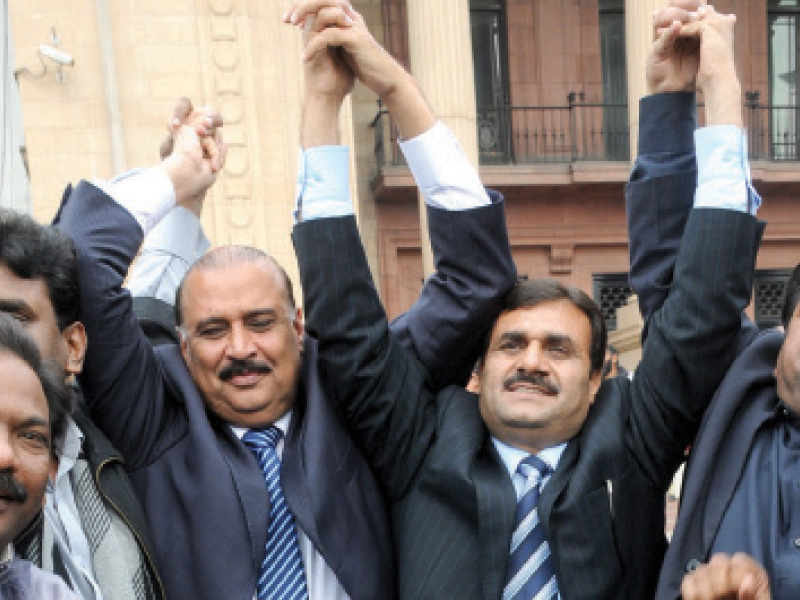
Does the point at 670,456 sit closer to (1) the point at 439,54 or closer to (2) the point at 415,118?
(2) the point at 415,118

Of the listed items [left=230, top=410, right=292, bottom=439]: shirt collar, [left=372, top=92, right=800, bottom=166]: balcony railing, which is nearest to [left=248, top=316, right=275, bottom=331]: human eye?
[left=230, top=410, right=292, bottom=439]: shirt collar

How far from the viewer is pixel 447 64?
39.9 feet

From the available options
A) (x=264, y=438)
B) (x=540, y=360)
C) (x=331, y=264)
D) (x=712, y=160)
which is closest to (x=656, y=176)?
(x=712, y=160)

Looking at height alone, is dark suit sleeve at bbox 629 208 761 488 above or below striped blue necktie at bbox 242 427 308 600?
above

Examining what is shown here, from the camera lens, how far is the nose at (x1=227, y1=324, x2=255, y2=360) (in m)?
2.25

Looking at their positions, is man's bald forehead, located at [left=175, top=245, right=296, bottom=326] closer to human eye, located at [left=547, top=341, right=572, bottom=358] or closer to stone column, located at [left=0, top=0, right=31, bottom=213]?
human eye, located at [left=547, top=341, right=572, bottom=358]

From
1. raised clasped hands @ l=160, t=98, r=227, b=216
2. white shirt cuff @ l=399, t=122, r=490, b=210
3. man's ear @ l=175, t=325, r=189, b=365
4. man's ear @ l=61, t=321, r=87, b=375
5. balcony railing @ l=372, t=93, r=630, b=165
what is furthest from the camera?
balcony railing @ l=372, t=93, r=630, b=165

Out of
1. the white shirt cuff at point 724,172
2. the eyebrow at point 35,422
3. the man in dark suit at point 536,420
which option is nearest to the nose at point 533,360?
the man in dark suit at point 536,420

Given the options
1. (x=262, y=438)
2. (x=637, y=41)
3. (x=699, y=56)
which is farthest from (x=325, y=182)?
(x=637, y=41)

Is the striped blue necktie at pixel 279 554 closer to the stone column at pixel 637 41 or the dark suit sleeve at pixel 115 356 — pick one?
the dark suit sleeve at pixel 115 356

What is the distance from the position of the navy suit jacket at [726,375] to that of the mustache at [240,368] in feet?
3.21

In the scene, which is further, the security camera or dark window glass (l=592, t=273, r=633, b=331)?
dark window glass (l=592, t=273, r=633, b=331)

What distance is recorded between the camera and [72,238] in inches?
89.4

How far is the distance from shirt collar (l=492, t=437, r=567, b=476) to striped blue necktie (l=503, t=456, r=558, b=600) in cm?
10
